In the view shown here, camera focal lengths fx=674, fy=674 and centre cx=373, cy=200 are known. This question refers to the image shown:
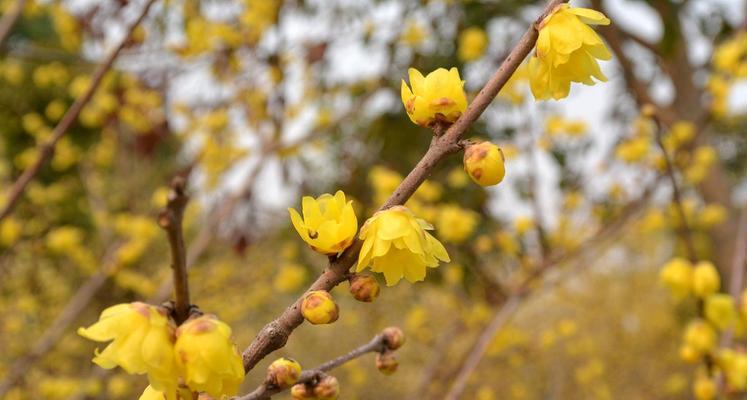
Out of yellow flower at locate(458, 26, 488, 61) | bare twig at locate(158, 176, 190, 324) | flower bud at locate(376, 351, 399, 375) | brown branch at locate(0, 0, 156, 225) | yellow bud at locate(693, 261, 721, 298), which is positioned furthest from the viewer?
yellow flower at locate(458, 26, 488, 61)

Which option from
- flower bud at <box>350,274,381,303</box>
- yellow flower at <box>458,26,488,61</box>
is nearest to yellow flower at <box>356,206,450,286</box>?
flower bud at <box>350,274,381,303</box>

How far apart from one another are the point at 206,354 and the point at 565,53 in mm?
446

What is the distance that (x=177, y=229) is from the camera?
18.5 inches

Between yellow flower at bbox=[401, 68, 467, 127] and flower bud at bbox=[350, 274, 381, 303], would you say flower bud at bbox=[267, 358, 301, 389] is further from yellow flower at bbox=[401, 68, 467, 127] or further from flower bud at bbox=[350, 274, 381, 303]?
yellow flower at bbox=[401, 68, 467, 127]

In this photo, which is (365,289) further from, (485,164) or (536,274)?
(536,274)

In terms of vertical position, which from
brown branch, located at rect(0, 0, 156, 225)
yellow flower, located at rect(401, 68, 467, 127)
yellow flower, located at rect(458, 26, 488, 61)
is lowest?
yellow flower, located at rect(401, 68, 467, 127)

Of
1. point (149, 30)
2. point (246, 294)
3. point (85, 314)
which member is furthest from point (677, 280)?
point (85, 314)

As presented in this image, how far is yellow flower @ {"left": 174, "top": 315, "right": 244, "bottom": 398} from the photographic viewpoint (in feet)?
1.74

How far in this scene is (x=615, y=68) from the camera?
157 inches

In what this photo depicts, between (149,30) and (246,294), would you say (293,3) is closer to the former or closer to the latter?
(149,30)

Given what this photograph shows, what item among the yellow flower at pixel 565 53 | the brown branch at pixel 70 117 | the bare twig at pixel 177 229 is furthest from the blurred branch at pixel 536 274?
the bare twig at pixel 177 229

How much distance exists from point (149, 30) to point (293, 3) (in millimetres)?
719

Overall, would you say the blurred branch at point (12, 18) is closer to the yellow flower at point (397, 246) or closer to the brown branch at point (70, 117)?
the brown branch at point (70, 117)

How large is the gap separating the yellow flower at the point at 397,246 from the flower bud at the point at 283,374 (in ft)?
0.36
